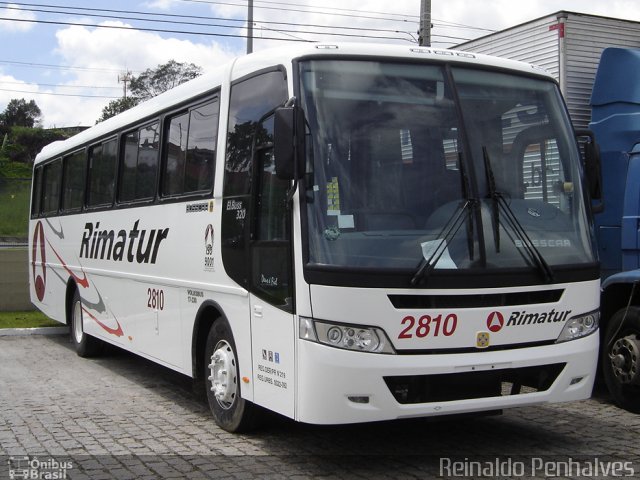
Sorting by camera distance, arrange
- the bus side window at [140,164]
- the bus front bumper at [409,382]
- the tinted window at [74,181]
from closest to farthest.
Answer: the bus front bumper at [409,382]
the bus side window at [140,164]
the tinted window at [74,181]

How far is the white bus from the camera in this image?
579cm

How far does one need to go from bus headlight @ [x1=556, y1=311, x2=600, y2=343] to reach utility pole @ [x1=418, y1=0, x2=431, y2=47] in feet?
49.2

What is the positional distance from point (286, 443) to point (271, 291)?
1.43 m

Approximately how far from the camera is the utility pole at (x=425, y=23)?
68.3ft

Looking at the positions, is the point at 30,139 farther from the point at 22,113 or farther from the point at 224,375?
the point at 224,375

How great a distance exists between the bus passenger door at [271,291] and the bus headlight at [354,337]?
324 millimetres

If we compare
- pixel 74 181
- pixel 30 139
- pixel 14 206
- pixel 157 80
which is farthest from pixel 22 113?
pixel 74 181

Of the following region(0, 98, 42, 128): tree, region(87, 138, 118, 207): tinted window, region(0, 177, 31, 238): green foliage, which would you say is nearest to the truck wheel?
region(87, 138, 118, 207): tinted window

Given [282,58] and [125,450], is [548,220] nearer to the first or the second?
[282,58]

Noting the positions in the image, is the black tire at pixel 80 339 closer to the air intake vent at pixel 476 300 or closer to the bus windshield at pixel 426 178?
the bus windshield at pixel 426 178

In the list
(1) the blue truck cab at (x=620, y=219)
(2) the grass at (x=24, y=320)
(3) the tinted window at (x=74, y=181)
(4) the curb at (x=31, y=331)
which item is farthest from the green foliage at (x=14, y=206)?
(1) the blue truck cab at (x=620, y=219)

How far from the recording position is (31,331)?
1492 centimetres

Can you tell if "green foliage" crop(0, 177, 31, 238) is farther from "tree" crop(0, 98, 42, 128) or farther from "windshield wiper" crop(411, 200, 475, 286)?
"tree" crop(0, 98, 42, 128)

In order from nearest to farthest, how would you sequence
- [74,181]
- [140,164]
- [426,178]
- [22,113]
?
[426,178] → [140,164] → [74,181] → [22,113]
